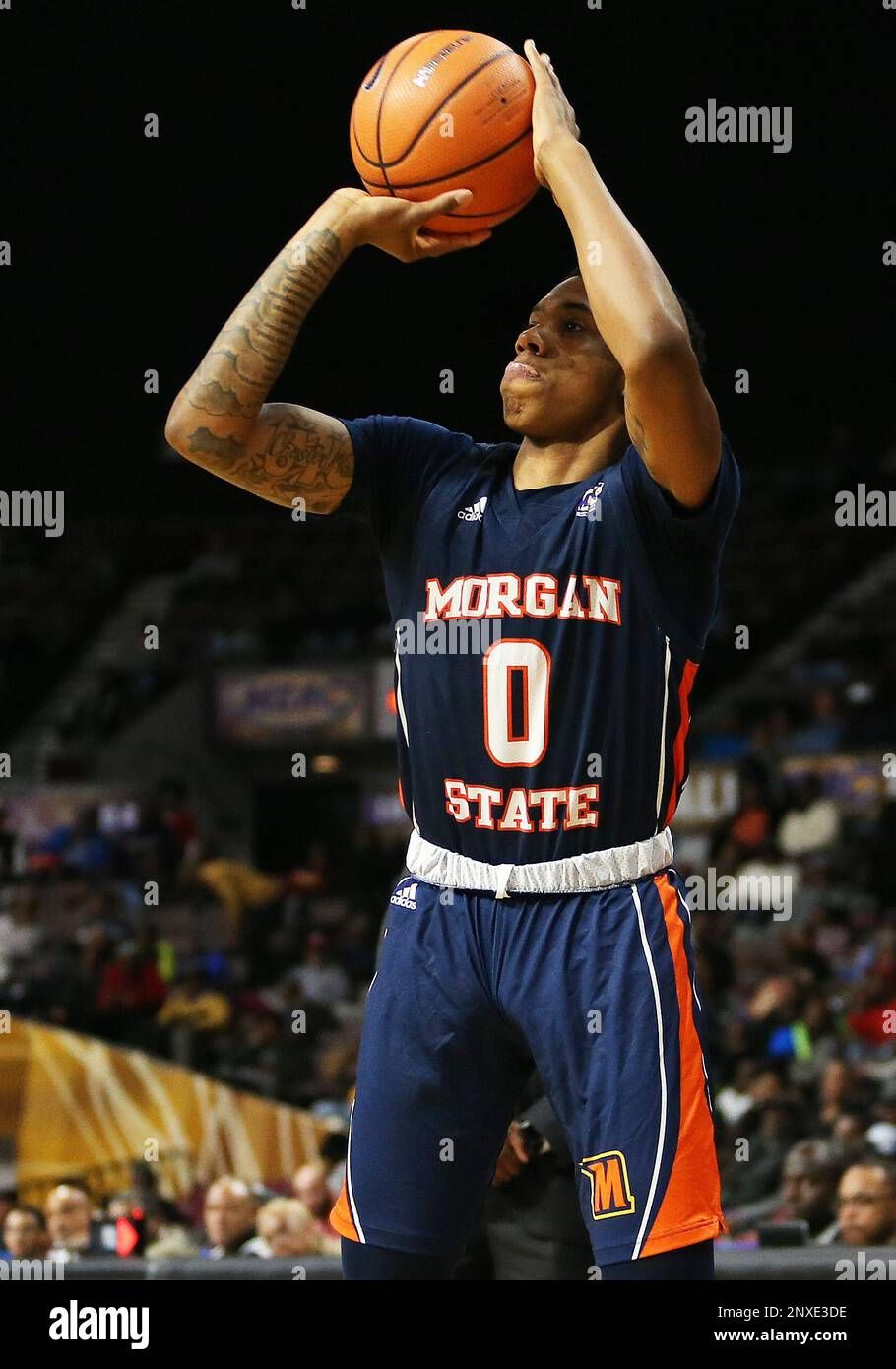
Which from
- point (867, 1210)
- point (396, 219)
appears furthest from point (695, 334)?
point (867, 1210)

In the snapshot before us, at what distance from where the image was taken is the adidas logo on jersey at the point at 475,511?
3064mm

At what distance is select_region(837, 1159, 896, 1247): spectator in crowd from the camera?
19.0 ft

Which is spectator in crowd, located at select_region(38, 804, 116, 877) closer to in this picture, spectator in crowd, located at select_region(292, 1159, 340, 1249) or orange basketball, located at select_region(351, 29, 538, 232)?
spectator in crowd, located at select_region(292, 1159, 340, 1249)

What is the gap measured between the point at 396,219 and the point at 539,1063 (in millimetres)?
1427

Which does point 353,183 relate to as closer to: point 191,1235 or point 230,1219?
point 191,1235

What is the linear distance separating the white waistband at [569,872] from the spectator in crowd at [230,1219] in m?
3.90

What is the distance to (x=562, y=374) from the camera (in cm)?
304

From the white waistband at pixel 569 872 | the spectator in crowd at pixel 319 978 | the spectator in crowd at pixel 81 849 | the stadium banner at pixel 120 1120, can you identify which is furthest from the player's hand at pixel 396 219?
the spectator in crowd at pixel 81 849

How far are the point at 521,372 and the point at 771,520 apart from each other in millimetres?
14507

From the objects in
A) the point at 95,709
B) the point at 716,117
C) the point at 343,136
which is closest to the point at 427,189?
the point at 716,117

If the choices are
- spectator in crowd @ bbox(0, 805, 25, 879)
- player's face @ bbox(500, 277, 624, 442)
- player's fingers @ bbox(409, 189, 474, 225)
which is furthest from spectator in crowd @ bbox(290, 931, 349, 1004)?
player's fingers @ bbox(409, 189, 474, 225)

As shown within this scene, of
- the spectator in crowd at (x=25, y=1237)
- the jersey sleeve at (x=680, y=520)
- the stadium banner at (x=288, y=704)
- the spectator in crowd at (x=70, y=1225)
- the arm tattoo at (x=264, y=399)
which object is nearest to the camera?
the jersey sleeve at (x=680, y=520)

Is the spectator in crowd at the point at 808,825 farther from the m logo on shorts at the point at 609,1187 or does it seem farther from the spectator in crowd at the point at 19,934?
the m logo on shorts at the point at 609,1187

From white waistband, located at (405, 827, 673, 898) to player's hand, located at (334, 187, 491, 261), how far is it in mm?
1042
